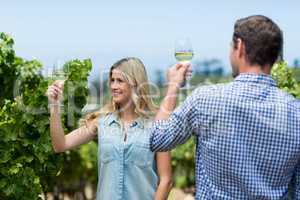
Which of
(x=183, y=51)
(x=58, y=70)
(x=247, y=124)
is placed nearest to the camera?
(x=247, y=124)

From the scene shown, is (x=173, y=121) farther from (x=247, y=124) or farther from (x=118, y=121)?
(x=118, y=121)

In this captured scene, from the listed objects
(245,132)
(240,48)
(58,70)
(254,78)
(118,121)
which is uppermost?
(240,48)

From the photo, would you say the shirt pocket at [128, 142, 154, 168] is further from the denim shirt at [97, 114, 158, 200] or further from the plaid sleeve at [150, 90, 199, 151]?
the plaid sleeve at [150, 90, 199, 151]

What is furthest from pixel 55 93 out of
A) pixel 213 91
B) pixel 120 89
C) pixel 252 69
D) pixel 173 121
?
pixel 252 69

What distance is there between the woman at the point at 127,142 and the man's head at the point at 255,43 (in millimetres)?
1147

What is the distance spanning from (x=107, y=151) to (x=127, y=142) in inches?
4.7

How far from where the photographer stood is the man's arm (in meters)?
2.84

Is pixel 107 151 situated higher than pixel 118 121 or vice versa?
pixel 118 121

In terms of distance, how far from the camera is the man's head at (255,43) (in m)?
2.80

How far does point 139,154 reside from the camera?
386 centimetres

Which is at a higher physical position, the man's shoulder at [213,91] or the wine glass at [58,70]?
the man's shoulder at [213,91]

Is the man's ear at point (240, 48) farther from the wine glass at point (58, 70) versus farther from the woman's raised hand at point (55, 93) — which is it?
the wine glass at point (58, 70)

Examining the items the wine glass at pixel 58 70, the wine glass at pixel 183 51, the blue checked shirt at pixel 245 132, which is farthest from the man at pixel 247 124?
the wine glass at pixel 58 70

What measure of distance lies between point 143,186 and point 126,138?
0.92 ft
